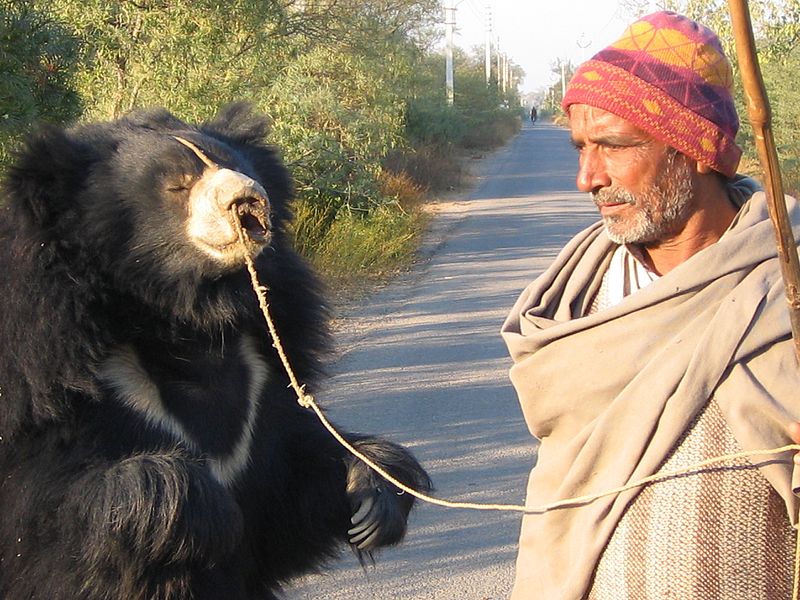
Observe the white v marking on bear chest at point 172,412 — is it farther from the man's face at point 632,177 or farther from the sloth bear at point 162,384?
the man's face at point 632,177

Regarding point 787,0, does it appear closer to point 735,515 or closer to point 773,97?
point 773,97

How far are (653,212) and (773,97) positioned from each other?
23930 mm

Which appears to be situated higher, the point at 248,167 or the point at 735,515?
the point at 248,167

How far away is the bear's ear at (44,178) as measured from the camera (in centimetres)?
290

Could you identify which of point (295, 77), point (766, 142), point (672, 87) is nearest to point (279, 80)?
point (295, 77)

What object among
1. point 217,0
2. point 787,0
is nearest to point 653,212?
point 217,0

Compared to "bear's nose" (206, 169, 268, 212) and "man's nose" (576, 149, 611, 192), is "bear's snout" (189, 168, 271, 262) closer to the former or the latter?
"bear's nose" (206, 169, 268, 212)

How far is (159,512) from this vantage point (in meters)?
2.77

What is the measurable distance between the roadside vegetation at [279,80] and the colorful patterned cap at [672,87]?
15.4ft

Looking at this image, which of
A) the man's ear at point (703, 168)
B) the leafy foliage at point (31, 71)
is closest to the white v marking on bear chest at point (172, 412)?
the man's ear at point (703, 168)

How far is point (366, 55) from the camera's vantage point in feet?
52.9

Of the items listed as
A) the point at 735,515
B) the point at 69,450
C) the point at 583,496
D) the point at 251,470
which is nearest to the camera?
the point at 735,515

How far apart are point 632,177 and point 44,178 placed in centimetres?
161

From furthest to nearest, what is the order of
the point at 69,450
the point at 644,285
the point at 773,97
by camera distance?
1. the point at 773,97
2. the point at 69,450
3. the point at 644,285
